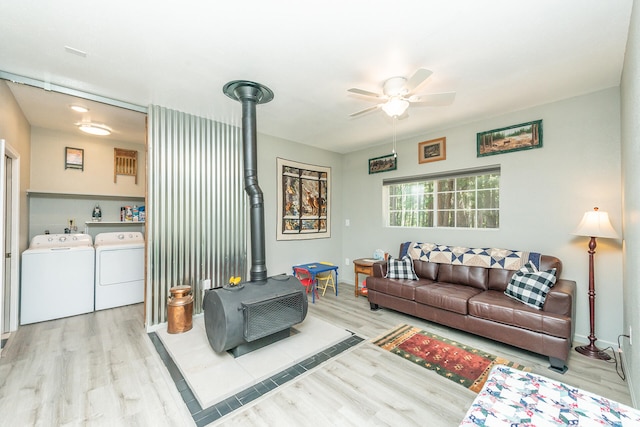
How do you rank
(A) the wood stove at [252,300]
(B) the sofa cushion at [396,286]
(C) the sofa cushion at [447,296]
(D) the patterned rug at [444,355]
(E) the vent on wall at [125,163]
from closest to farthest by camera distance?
1. (D) the patterned rug at [444,355]
2. (A) the wood stove at [252,300]
3. (C) the sofa cushion at [447,296]
4. (B) the sofa cushion at [396,286]
5. (E) the vent on wall at [125,163]

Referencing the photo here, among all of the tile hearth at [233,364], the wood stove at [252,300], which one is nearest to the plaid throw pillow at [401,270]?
the tile hearth at [233,364]

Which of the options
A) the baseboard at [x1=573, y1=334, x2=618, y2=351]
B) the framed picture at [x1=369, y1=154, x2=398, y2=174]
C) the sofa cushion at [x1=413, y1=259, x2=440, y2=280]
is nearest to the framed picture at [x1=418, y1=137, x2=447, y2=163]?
the framed picture at [x1=369, y1=154, x2=398, y2=174]

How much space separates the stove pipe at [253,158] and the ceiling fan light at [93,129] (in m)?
2.44

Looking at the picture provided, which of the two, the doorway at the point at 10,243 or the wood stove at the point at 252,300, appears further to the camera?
the doorway at the point at 10,243

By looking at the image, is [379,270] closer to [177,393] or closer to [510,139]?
[510,139]

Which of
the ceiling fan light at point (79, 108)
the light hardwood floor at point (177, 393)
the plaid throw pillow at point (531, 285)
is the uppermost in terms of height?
the ceiling fan light at point (79, 108)

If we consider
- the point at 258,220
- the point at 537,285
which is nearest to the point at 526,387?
the point at 537,285

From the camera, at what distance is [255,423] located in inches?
69.9

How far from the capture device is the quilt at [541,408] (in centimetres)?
105

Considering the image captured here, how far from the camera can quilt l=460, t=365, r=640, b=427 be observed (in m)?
1.05

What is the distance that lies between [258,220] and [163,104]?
1824mm

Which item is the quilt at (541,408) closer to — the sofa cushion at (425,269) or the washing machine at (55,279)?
the sofa cushion at (425,269)

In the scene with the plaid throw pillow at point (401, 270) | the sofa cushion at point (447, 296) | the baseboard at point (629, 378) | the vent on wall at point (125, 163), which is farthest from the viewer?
the vent on wall at point (125, 163)

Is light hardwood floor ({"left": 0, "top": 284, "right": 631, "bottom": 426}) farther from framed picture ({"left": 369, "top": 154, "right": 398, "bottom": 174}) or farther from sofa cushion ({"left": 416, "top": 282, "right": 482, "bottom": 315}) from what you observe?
framed picture ({"left": 369, "top": 154, "right": 398, "bottom": 174})
